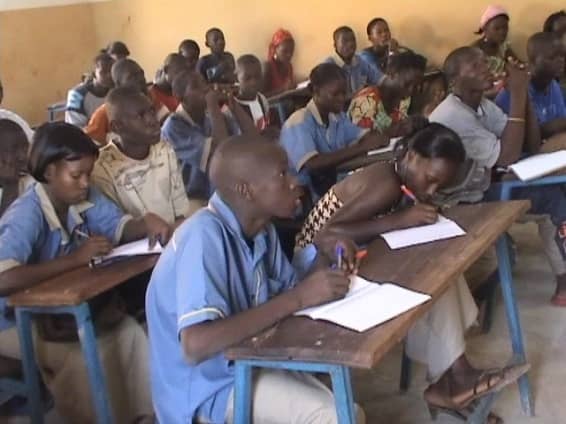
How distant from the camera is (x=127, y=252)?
2.44 m

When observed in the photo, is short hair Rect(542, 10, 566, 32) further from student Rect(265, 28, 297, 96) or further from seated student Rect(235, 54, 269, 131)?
seated student Rect(235, 54, 269, 131)

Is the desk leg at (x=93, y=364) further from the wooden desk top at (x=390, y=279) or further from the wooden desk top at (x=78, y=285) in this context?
the wooden desk top at (x=390, y=279)

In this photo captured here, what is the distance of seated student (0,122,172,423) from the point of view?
7.65 ft

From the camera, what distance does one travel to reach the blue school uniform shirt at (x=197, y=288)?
1.70m

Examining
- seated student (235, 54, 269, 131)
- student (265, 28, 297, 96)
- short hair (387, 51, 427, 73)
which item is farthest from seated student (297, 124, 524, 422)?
student (265, 28, 297, 96)

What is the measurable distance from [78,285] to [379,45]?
5053 millimetres

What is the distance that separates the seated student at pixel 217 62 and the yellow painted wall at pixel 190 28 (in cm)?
49

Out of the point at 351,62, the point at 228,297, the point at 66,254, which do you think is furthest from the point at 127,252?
the point at 351,62

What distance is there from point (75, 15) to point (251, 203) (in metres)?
6.84

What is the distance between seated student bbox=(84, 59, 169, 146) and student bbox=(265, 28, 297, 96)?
248 cm

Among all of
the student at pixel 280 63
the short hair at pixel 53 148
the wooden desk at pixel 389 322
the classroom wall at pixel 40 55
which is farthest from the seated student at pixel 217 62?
the wooden desk at pixel 389 322

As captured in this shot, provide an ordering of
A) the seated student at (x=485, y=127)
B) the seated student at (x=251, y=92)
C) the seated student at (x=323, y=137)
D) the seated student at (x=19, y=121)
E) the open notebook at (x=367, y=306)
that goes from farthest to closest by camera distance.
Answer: the seated student at (x=251, y=92) < the seated student at (x=323, y=137) < the seated student at (x=485, y=127) < the seated student at (x=19, y=121) < the open notebook at (x=367, y=306)

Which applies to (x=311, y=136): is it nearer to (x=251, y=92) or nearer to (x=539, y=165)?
(x=539, y=165)

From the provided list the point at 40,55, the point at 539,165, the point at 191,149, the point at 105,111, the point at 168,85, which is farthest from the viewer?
the point at 40,55
